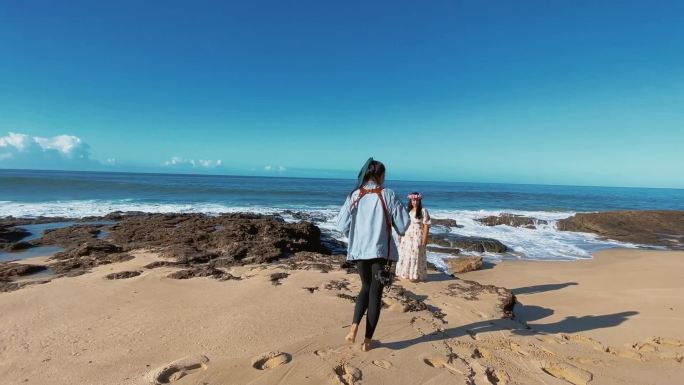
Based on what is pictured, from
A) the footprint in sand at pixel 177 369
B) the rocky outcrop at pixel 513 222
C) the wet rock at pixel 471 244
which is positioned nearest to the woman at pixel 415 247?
the footprint in sand at pixel 177 369

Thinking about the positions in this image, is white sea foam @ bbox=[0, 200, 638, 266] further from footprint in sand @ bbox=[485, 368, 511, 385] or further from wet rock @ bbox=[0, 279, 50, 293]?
wet rock @ bbox=[0, 279, 50, 293]

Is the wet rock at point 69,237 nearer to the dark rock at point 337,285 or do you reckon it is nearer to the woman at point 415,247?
the dark rock at point 337,285

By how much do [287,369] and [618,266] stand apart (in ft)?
Answer: 33.5

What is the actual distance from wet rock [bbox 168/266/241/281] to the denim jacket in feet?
10.4

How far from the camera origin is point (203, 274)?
5.89 meters

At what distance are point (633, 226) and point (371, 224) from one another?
1958 centimetres

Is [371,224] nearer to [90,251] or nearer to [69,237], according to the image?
[90,251]

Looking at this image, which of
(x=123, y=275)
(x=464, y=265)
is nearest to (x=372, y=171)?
(x=123, y=275)

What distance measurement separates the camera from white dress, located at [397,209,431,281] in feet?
19.5

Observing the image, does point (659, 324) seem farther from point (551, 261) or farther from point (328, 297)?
point (551, 261)

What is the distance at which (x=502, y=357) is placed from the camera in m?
3.43

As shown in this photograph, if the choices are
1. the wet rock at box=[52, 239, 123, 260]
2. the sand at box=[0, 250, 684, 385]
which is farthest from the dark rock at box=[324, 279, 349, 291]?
the wet rock at box=[52, 239, 123, 260]

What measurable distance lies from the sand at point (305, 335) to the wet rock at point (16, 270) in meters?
1.20

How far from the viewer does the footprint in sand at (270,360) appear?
9.90 ft
